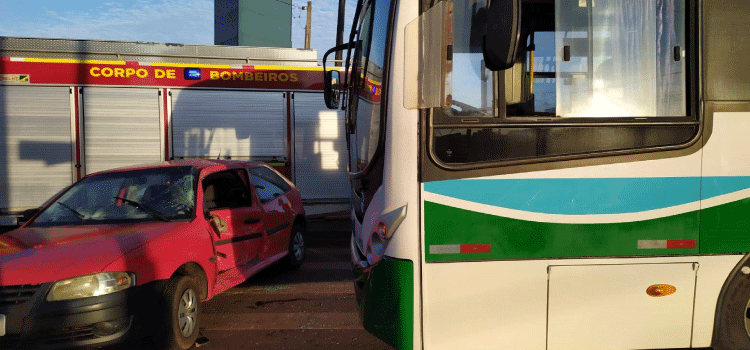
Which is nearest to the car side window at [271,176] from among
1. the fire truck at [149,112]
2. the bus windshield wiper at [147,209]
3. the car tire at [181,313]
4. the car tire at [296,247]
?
the car tire at [296,247]

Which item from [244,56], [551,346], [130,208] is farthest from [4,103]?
[551,346]

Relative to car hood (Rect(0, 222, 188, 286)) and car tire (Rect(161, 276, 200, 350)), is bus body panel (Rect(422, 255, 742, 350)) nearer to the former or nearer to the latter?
car tire (Rect(161, 276, 200, 350))

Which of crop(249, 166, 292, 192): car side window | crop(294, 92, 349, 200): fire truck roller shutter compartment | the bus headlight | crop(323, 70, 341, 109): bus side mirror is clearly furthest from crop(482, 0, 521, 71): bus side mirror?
crop(294, 92, 349, 200): fire truck roller shutter compartment

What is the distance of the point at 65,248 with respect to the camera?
446cm

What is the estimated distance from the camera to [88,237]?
475 centimetres

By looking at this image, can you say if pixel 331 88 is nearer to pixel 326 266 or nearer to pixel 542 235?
pixel 542 235

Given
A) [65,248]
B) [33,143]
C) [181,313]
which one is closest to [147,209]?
[65,248]

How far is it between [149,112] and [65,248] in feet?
24.2

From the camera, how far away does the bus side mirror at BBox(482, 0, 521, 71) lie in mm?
3102

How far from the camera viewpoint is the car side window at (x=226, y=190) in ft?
20.8

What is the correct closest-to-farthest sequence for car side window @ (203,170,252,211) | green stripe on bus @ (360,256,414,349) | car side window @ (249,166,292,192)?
green stripe on bus @ (360,256,414,349) → car side window @ (203,170,252,211) → car side window @ (249,166,292,192)

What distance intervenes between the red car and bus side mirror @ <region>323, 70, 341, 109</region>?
5.12ft

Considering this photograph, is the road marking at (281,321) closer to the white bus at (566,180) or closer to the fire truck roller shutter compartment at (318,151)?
the white bus at (566,180)

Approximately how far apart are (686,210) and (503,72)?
137 cm
